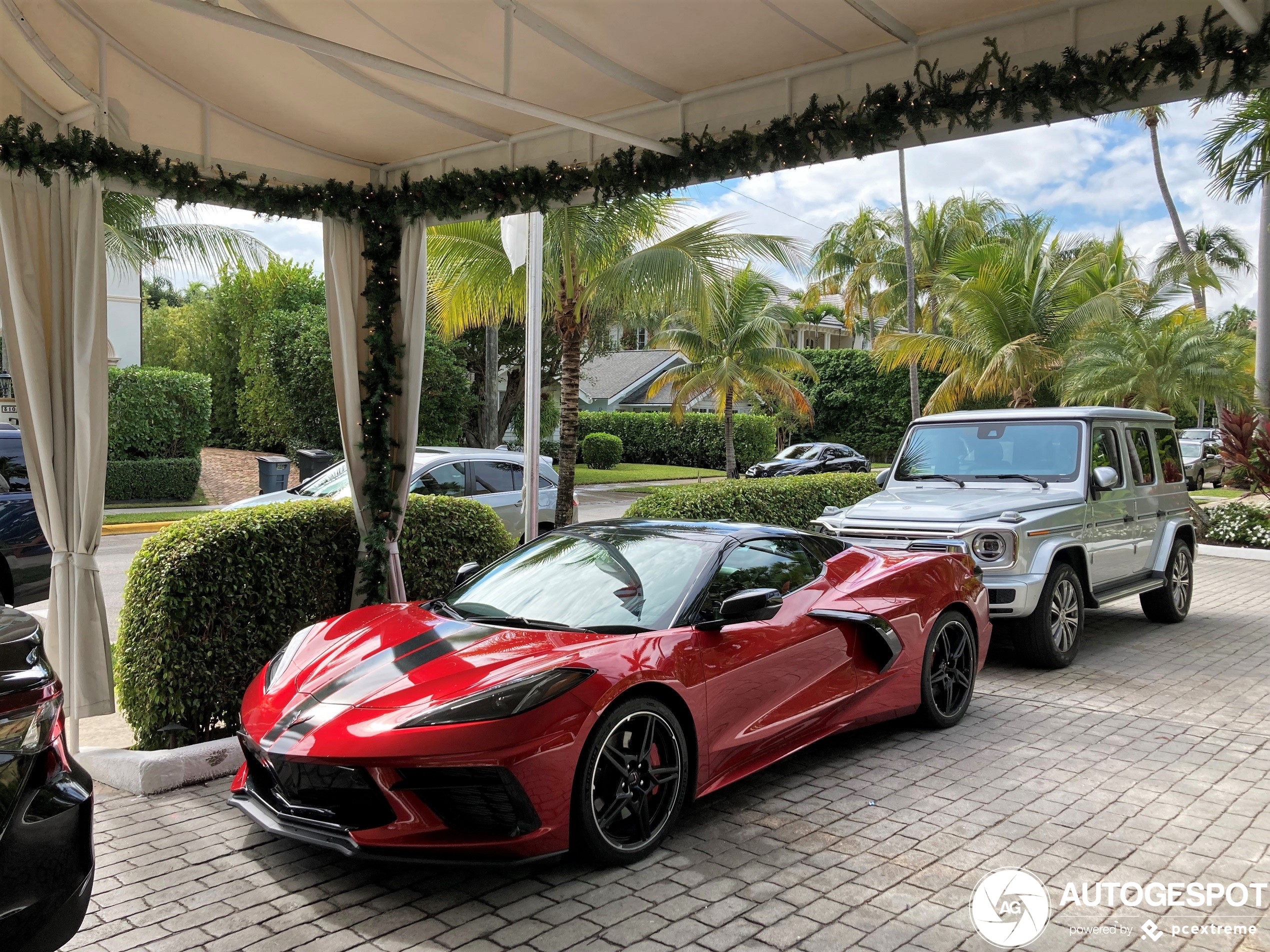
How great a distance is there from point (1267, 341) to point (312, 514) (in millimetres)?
21802

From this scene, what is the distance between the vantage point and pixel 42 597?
958 cm

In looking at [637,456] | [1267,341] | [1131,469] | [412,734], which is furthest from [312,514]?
[637,456]

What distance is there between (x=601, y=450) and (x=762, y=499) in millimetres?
26024

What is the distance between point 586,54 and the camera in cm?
559

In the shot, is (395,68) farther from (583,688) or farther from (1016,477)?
(1016,477)

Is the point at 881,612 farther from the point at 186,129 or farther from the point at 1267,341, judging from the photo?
the point at 1267,341

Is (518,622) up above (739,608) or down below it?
below

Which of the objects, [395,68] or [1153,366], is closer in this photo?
[395,68]

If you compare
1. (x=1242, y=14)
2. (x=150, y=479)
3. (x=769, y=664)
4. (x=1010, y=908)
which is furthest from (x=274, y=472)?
(x=1242, y=14)

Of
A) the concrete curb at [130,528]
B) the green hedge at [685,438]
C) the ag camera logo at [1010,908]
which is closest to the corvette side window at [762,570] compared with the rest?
the ag camera logo at [1010,908]

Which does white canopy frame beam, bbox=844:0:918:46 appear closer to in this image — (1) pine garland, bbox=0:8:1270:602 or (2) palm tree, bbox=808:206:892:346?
(1) pine garland, bbox=0:8:1270:602

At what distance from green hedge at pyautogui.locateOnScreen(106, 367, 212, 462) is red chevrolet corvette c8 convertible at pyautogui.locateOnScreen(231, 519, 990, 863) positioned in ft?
60.6

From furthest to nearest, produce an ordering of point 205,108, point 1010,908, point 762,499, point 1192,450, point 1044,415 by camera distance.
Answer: point 1192,450
point 762,499
point 1044,415
point 205,108
point 1010,908

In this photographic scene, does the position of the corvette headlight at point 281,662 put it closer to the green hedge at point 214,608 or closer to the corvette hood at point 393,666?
the corvette hood at point 393,666
